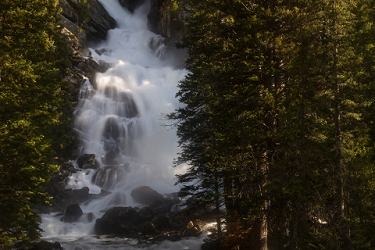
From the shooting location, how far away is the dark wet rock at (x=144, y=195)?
108 ft

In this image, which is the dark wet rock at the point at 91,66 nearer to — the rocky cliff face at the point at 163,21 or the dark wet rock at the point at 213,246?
the rocky cliff face at the point at 163,21

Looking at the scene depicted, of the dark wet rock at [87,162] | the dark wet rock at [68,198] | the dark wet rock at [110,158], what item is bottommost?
the dark wet rock at [68,198]

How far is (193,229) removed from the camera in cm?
2134

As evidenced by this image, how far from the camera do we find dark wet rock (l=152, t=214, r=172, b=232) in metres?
22.7

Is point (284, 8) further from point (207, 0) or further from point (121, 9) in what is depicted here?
point (121, 9)

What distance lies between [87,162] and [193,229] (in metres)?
21.6

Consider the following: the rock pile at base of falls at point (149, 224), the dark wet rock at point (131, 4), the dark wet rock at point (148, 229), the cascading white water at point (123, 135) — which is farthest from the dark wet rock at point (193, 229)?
the dark wet rock at point (131, 4)

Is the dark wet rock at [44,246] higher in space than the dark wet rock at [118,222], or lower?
lower

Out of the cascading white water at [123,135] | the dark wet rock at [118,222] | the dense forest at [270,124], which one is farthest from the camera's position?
the cascading white water at [123,135]

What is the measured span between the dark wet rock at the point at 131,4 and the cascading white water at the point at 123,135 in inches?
884

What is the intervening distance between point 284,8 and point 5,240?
12052mm

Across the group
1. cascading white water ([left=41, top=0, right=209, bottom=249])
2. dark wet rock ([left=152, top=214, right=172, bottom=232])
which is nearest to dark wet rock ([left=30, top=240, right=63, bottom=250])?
cascading white water ([left=41, top=0, right=209, bottom=249])

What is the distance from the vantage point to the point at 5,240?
1003 centimetres

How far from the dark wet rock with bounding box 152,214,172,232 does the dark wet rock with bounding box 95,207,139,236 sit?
2.57 meters
